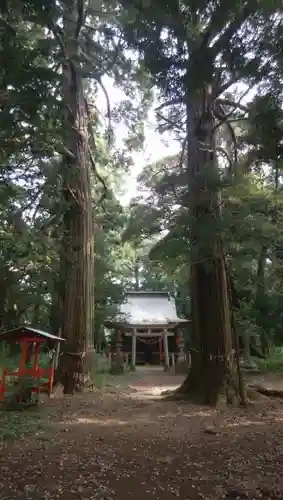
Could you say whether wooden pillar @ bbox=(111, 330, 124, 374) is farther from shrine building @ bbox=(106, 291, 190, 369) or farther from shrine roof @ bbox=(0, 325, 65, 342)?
shrine roof @ bbox=(0, 325, 65, 342)

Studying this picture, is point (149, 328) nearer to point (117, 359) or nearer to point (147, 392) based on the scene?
point (117, 359)

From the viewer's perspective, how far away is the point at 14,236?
592 cm

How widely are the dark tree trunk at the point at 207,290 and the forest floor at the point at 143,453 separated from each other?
2.07ft

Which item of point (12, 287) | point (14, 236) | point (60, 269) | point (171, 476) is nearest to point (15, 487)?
point (171, 476)

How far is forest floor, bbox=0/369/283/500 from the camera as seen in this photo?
3414mm

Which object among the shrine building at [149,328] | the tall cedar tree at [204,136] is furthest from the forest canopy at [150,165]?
the shrine building at [149,328]

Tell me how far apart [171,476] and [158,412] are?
3180 mm

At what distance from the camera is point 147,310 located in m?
20.4

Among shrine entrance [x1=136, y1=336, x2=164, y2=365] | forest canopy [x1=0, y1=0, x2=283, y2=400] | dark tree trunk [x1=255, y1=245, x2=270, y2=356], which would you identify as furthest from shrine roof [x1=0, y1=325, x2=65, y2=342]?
shrine entrance [x1=136, y1=336, x2=164, y2=365]

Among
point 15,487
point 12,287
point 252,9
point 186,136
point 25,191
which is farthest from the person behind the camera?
point 12,287

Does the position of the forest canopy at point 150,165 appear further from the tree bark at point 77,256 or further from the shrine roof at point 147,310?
the shrine roof at point 147,310

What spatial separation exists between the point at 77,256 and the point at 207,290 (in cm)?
336

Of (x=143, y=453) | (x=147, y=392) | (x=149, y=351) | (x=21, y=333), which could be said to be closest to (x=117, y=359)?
(x=149, y=351)

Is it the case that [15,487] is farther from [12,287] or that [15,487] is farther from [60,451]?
[12,287]
